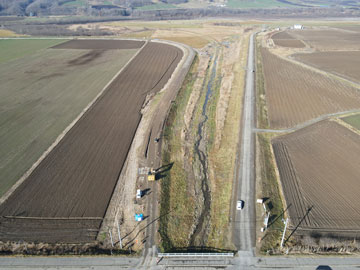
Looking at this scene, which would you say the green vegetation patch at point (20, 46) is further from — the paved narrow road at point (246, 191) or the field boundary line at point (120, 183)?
Result: the paved narrow road at point (246, 191)

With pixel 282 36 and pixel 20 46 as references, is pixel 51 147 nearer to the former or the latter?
pixel 20 46

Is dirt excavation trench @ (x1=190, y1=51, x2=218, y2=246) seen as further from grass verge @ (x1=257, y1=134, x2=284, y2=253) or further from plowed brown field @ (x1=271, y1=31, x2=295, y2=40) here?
plowed brown field @ (x1=271, y1=31, x2=295, y2=40)

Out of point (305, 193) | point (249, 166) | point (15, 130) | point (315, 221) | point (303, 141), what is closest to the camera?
point (315, 221)

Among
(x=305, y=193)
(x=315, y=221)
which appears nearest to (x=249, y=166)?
(x=305, y=193)

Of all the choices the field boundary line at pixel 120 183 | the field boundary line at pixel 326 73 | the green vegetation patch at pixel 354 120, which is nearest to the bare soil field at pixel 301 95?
the field boundary line at pixel 326 73

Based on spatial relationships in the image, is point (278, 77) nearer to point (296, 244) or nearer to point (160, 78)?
point (160, 78)

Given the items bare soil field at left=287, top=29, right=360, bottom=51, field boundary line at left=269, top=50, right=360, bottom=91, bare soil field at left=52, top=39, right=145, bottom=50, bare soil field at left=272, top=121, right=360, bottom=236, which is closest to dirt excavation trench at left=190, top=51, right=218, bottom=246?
bare soil field at left=272, top=121, right=360, bottom=236
